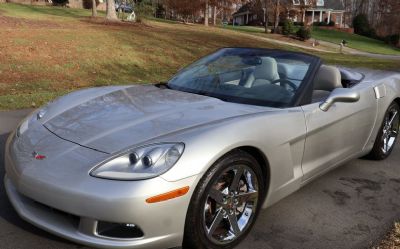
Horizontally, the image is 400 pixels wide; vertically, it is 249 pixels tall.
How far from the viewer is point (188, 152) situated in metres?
2.81

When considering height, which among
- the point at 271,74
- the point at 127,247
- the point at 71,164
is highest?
the point at 271,74

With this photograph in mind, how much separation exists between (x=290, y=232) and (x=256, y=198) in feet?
1.46

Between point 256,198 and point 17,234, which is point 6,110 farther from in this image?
point 256,198

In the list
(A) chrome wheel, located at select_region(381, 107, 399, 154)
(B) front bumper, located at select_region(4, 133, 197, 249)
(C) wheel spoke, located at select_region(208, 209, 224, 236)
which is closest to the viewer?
(B) front bumper, located at select_region(4, 133, 197, 249)

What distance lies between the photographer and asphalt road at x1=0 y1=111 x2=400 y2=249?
128 inches

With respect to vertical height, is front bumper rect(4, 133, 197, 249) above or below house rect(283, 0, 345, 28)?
below

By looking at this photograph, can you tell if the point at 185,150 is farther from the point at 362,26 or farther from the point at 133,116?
the point at 362,26

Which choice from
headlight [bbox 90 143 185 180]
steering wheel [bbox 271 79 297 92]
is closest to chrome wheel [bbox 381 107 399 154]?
steering wheel [bbox 271 79 297 92]

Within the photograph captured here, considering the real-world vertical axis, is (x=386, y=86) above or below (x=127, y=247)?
above

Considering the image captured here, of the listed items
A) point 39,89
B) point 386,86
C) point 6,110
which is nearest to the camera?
point 386,86

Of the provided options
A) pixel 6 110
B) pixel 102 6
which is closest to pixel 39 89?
pixel 6 110

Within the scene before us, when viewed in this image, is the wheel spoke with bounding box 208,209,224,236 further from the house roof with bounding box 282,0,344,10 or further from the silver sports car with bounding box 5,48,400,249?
the house roof with bounding box 282,0,344,10

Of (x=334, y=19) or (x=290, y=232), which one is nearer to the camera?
(x=290, y=232)

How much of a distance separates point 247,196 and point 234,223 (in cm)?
21
